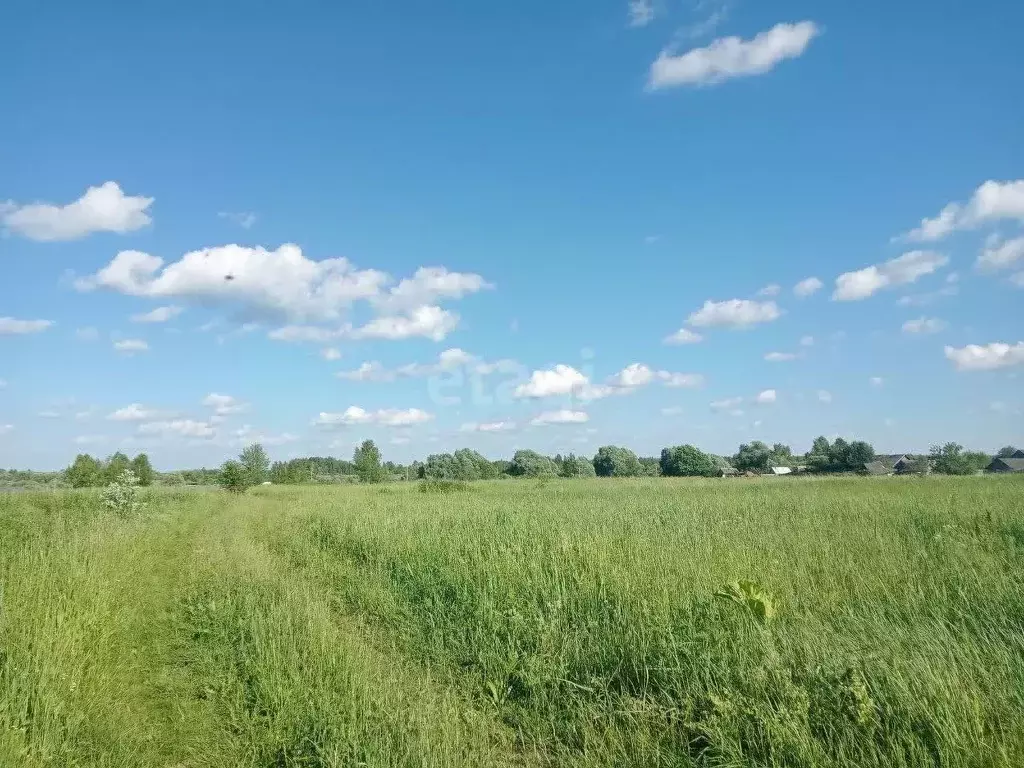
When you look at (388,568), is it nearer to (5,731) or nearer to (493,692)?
(493,692)

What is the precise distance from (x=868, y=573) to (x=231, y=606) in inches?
298

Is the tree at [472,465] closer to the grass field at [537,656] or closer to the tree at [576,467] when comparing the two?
the tree at [576,467]

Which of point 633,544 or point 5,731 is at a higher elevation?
point 633,544

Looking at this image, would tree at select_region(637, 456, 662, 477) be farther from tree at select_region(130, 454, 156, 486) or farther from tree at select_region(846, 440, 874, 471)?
tree at select_region(130, 454, 156, 486)

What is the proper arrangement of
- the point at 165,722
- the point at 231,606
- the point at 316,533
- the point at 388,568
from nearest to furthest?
the point at 165,722
the point at 231,606
the point at 388,568
the point at 316,533

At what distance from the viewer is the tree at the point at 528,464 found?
309ft

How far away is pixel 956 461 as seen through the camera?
78.3 meters

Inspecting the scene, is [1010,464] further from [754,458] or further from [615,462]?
[615,462]

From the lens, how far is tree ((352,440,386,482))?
84.2 meters

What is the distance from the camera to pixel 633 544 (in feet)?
28.8

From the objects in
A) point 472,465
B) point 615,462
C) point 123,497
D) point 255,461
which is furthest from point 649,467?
point 123,497

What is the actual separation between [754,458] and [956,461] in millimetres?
31945

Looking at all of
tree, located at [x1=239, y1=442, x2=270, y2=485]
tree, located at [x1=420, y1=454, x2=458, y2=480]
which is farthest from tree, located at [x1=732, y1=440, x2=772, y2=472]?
tree, located at [x1=239, y1=442, x2=270, y2=485]

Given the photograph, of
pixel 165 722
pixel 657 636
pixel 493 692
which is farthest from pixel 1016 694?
pixel 165 722
